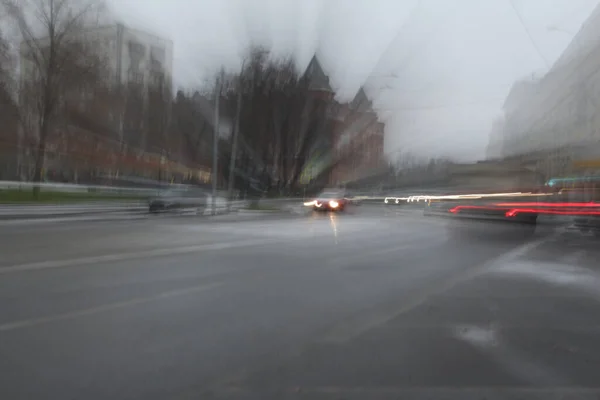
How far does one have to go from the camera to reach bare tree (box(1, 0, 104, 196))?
36.4 m

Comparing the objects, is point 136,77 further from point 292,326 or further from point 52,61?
point 292,326

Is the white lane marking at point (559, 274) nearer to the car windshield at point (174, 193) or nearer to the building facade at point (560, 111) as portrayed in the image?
the building facade at point (560, 111)

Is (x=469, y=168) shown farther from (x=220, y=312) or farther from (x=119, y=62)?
(x=119, y=62)

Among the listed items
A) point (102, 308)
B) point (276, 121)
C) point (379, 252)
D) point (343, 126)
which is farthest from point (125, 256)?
point (343, 126)

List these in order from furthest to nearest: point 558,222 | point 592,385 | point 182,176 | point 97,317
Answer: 1. point 182,176
2. point 558,222
3. point 97,317
4. point 592,385

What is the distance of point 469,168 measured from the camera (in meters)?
25.8

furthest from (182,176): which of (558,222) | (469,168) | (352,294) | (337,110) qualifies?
(352,294)

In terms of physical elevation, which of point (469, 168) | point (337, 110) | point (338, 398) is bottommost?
point (338, 398)

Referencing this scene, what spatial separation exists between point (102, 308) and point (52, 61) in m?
34.2

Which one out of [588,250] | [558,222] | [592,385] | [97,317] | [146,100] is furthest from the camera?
[146,100]

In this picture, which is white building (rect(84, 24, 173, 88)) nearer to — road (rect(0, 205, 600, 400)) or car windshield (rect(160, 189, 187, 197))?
car windshield (rect(160, 189, 187, 197))

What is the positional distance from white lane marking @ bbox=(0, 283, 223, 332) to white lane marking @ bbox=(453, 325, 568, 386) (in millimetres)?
3388

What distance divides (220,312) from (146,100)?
4409 centimetres

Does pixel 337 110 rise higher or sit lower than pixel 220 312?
higher
